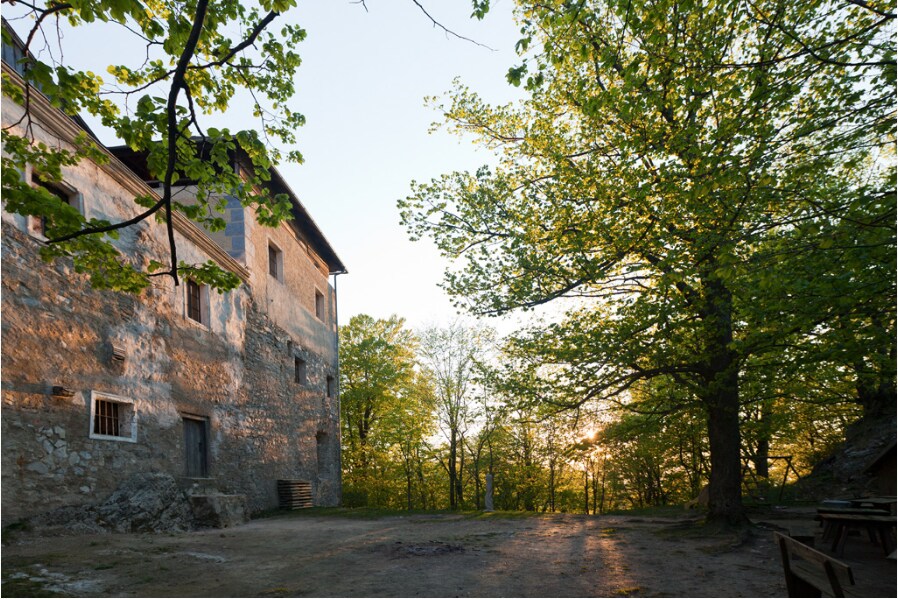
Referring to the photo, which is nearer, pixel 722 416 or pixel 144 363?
pixel 722 416

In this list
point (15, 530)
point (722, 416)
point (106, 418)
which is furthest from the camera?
point (722, 416)

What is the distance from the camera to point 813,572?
169 inches

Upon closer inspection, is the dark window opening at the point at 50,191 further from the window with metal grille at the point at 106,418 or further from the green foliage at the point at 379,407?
the green foliage at the point at 379,407

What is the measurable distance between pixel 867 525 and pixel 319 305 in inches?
730

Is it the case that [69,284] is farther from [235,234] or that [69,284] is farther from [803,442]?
[803,442]

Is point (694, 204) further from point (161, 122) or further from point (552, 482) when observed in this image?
point (552, 482)

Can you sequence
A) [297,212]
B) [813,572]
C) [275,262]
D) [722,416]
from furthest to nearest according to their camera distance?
[297,212], [275,262], [722,416], [813,572]

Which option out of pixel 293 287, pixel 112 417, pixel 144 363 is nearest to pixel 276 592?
pixel 112 417

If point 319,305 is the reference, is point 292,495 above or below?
below

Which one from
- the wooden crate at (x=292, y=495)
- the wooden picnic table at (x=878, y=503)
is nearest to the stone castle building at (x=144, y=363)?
the wooden crate at (x=292, y=495)

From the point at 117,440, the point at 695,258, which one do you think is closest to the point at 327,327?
the point at 117,440

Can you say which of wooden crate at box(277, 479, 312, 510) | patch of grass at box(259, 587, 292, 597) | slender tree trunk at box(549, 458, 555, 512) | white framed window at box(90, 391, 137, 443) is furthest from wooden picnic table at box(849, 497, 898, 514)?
slender tree trunk at box(549, 458, 555, 512)

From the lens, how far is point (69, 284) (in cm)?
966

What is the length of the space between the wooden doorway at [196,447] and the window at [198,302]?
7.23 ft
